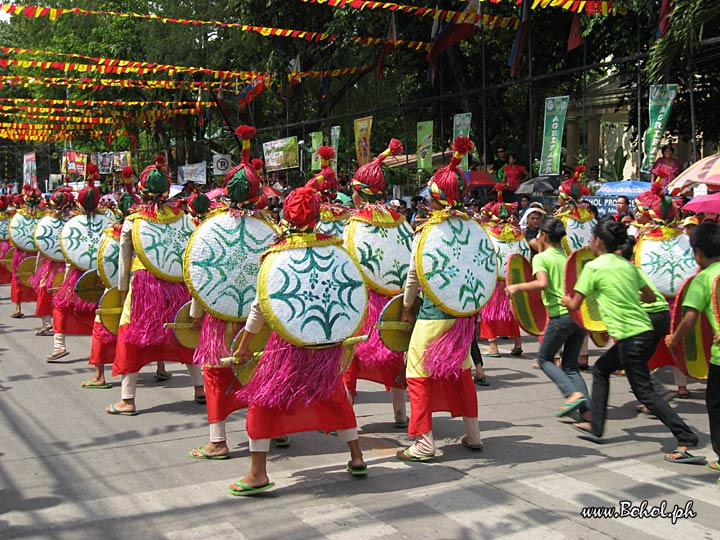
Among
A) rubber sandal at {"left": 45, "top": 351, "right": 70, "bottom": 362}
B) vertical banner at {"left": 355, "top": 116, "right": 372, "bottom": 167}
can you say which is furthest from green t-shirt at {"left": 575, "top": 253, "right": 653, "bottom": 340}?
vertical banner at {"left": 355, "top": 116, "right": 372, "bottom": 167}

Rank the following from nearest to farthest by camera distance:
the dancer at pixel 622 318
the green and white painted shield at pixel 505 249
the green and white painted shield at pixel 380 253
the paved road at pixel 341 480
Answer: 1. the paved road at pixel 341 480
2. the dancer at pixel 622 318
3. the green and white painted shield at pixel 380 253
4. the green and white painted shield at pixel 505 249

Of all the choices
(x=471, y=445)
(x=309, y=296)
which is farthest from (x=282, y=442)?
(x=309, y=296)

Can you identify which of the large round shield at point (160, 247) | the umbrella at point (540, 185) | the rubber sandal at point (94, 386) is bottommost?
the rubber sandal at point (94, 386)

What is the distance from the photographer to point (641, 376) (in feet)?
19.9

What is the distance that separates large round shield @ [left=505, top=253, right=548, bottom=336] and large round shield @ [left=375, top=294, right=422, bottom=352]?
4.33ft

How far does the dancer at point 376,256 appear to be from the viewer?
686cm

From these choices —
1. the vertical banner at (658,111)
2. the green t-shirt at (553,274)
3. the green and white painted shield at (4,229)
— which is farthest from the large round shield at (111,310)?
the vertical banner at (658,111)

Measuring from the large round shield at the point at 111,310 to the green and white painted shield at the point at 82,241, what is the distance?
1.86m

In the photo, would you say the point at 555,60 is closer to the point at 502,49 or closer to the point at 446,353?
the point at 502,49

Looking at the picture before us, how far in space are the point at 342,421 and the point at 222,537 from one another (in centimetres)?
115

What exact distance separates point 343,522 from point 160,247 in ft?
11.6

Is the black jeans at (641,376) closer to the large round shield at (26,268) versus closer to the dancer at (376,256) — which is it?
the dancer at (376,256)

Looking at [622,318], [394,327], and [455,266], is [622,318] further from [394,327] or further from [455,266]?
[394,327]

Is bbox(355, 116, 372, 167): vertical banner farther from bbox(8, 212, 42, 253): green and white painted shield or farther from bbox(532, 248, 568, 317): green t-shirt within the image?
bbox(532, 248, 568, 317): green t-shirt
